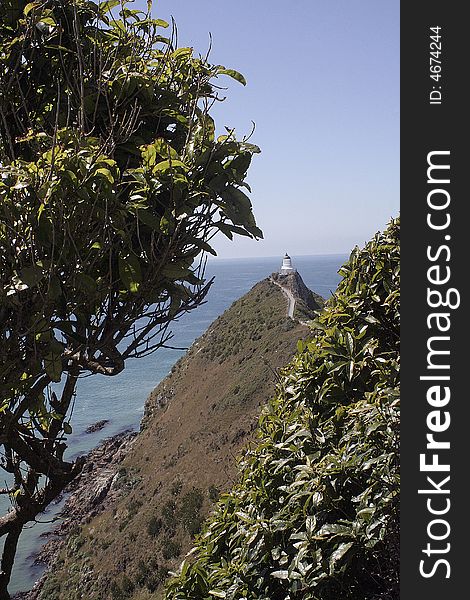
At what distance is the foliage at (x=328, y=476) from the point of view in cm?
271

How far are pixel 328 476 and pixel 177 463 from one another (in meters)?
36.4

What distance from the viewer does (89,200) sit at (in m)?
2.27

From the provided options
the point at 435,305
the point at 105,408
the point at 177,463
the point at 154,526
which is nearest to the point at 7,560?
the point at 435,305

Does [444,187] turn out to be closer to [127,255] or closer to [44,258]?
[127,255]

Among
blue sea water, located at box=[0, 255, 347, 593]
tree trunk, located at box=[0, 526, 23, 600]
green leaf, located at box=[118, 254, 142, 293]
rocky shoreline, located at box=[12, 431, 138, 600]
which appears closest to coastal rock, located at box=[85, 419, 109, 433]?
blue sea water, located at box=[0, 255, 347, 593]

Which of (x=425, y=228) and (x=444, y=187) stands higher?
(x=444, y=187)

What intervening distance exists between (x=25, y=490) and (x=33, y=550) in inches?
1694

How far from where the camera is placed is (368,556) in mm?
2855

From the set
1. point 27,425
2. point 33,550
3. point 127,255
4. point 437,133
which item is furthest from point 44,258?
point 33,550

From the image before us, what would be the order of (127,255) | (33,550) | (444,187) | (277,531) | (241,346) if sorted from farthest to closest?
(241,346)
(33,550)
(277,531)
(127,255)
(444,187)

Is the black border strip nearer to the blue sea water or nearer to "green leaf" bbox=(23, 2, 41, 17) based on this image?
"green leaf" bbox=(23, 2, 41, 17)

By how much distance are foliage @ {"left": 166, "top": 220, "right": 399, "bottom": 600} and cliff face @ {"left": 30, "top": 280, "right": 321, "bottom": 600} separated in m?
19.1

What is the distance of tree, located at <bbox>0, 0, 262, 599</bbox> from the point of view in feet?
7.44

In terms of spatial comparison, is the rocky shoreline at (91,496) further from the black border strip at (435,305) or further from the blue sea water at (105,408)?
the black border strip at (435,305)
